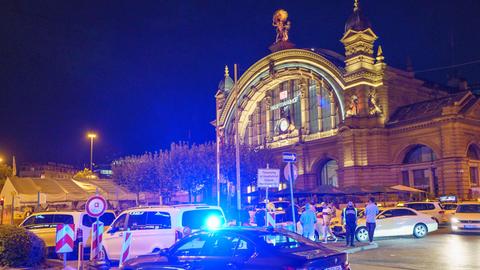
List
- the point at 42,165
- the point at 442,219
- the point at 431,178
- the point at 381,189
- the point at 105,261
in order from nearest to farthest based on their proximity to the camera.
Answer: the point at 105,261 → the point at 442,219 → the point at 381,189 → the point at 431,178 → the point at 42,165

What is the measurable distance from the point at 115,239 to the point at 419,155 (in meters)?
33.2

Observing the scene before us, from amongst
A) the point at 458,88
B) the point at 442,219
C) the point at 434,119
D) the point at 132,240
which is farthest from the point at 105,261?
the point at 458,88

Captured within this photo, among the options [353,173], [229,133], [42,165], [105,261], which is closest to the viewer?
[105,261]

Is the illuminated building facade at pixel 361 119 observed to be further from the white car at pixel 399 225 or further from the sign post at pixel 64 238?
the sign post at pixel 64 238

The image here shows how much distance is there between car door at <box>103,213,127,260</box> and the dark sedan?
4849 millimetres

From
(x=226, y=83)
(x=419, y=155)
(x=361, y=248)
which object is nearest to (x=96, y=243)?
(x=361, y=248)

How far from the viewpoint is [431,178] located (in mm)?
41250

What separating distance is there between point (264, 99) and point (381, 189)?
82.6 feet

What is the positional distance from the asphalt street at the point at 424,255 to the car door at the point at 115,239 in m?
6.63

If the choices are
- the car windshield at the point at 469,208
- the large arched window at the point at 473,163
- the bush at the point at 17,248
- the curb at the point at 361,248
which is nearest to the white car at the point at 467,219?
the car windshield at the point at 469,208

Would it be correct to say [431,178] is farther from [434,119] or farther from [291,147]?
[291,147]

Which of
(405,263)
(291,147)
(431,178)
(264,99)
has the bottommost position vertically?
(405,263)

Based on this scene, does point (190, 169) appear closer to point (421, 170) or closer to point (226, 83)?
point (421, 170)

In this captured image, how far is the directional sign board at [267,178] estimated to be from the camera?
59.4ft
